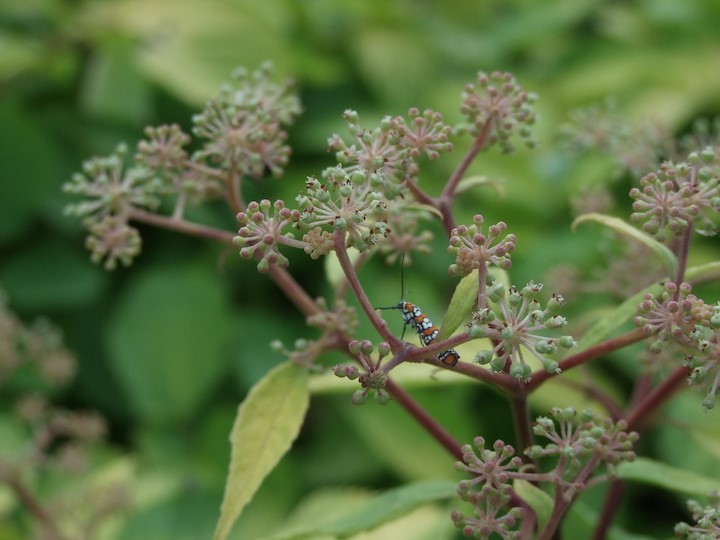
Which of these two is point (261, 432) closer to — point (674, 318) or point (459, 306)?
point (459, 306)

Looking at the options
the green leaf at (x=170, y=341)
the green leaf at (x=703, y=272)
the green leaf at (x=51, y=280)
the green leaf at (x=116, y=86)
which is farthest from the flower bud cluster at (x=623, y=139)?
the green leaf at (x=116, y=86)

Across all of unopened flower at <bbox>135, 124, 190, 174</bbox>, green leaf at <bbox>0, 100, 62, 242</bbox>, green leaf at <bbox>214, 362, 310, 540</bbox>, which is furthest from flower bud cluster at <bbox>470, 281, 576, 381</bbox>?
green leaf at <bbox>0, 100, 62, 242</bbox>

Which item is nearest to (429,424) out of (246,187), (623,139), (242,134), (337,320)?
(337,320)

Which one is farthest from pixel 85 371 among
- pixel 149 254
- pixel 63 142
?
pixel 63 142

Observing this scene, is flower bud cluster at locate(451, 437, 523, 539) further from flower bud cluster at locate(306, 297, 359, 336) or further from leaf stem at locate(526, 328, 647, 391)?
flower bud cluster at locate(306, 297, 359, 336)

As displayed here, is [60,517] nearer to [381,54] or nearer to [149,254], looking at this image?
[149,254]
